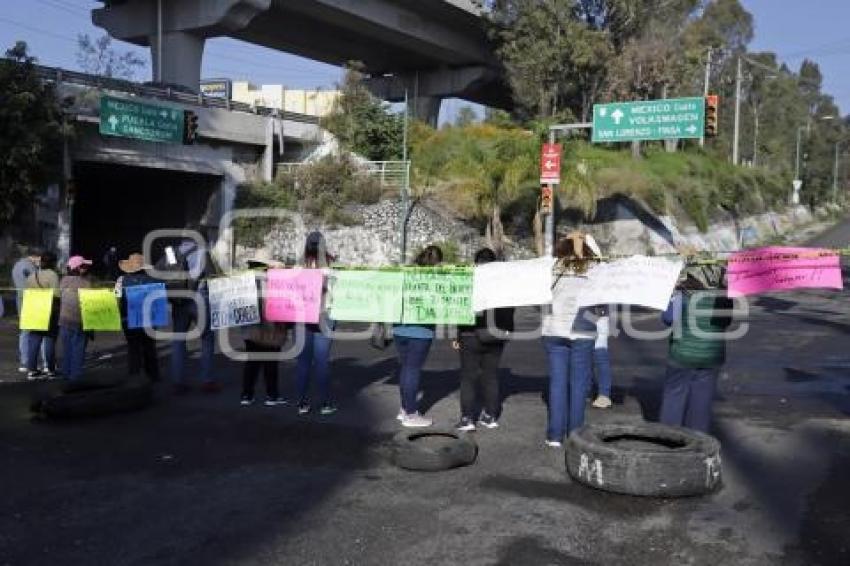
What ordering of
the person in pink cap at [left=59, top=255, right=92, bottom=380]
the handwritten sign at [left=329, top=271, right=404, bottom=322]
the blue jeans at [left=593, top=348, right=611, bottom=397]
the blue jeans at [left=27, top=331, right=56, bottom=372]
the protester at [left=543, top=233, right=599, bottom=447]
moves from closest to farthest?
1. the protester at [left=543, top=233, right=599, bottom=447]
2. the handwritten sign at [left=329, top=271, right=404, bottom=322]
3. the blue jeans at [left=593, top=348, right=611, bottom=397]
4. the person in pink cap at [left=59, top=255, right=92, bottom=380]
5. the blue jeans at [left=27, top=331, right=56, bottom=372]

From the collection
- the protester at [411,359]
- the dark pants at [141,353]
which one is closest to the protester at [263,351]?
the protester at [411,359]

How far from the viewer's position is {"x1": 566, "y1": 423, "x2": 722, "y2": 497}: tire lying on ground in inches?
234

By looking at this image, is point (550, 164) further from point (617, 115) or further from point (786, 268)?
point (786, 268)

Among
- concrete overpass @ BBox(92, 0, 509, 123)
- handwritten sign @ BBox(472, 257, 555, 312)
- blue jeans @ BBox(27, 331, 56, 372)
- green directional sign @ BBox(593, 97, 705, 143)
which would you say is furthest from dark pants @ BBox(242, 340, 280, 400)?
concrete overpass @ BBox(92, 0, 509, 123)

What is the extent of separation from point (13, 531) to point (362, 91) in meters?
36.9

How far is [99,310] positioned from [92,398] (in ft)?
6.71

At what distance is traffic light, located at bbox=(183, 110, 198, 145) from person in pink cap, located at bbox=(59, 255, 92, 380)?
64.4ft

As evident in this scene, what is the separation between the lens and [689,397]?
7184 mm

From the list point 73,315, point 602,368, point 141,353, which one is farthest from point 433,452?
point 73,315

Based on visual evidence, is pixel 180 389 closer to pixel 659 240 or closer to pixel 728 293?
pixel 728 293

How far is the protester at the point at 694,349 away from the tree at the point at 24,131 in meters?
21.7

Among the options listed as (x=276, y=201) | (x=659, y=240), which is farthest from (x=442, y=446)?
(x=659, y=240)

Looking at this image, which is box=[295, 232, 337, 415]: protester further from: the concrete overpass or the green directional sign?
the concrete overpass

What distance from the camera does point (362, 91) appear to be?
40500 millimetres
